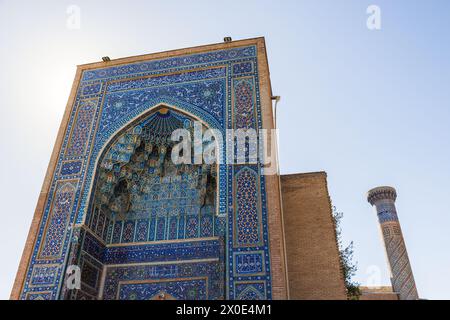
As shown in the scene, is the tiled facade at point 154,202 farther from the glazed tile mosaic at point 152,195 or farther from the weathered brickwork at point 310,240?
the weathered brickwork at point 310,240

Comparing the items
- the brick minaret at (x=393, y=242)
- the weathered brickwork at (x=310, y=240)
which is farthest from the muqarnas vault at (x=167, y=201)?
the brick minaret at (x=393, y=242)

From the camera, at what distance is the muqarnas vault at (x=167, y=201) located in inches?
225

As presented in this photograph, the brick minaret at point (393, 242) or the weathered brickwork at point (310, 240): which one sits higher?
the brick minaret at point (393, 242)

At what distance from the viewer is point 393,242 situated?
14758 millimetres

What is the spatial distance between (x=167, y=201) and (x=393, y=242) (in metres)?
10.4

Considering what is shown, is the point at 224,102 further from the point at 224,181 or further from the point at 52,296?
the point at 52,296

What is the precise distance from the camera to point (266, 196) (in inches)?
230

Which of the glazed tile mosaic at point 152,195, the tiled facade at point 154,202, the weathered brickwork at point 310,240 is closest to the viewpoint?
the tiled facade at point 154,202

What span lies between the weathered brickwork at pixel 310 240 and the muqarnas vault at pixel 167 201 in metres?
0.02

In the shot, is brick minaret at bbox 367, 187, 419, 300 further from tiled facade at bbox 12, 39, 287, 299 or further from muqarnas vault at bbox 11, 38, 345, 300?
tiled facade at bbox 12, 39, 287, 299

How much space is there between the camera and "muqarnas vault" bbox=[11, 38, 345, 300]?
572 cm

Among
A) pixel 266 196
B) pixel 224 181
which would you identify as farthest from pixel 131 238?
pixel 266 196

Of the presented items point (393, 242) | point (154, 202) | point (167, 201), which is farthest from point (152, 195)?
point (393, 242)

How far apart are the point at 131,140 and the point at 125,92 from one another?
108 centimetres
